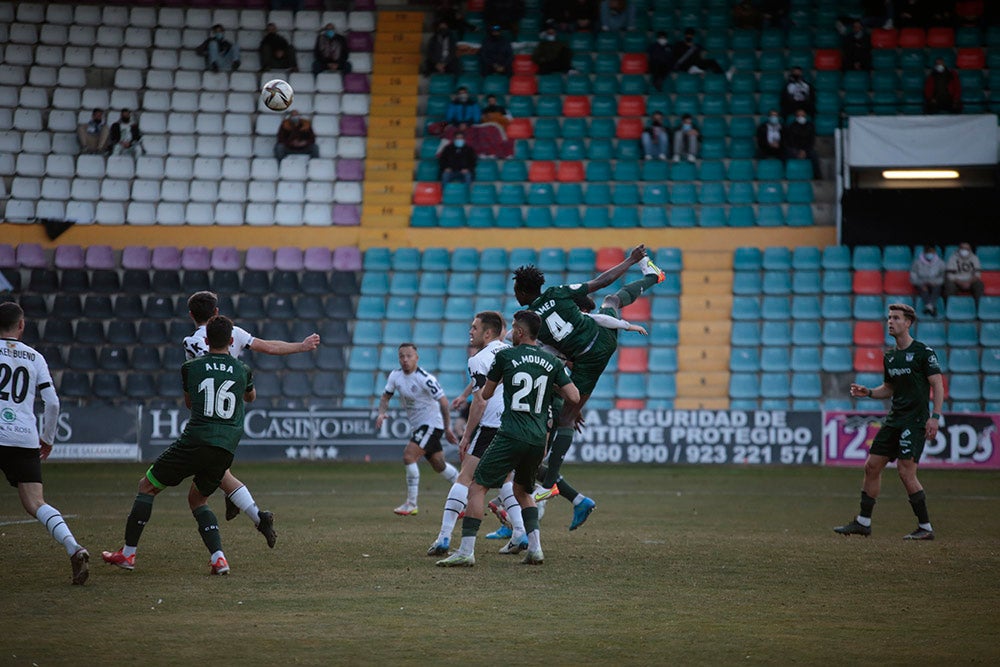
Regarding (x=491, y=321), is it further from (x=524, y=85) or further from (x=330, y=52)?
(x=330, y=52)

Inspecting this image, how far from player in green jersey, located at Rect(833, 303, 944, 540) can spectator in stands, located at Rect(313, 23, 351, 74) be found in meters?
22.1

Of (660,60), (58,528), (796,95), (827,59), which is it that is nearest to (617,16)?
(660,60)

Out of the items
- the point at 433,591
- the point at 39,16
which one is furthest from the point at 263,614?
the point at 39,16

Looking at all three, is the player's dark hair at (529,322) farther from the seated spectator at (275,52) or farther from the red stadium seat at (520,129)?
the seated spectator at (275,52)

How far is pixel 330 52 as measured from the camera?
3238 cm

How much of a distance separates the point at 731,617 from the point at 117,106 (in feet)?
90.2

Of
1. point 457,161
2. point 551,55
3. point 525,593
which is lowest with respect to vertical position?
point 525,593

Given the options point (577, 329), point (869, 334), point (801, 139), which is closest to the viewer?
point (577, 329)

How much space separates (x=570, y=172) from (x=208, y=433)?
21587mm

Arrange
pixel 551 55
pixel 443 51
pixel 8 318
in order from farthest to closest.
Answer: pixel 443 51, pixel 551 55, pixel 8 318

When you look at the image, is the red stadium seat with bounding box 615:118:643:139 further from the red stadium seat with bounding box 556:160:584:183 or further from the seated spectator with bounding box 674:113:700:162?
the red stadium seat with bounding box 556:160:584:183

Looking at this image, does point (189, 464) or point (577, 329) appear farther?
point (577, 329)

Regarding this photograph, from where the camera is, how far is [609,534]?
13.1 m

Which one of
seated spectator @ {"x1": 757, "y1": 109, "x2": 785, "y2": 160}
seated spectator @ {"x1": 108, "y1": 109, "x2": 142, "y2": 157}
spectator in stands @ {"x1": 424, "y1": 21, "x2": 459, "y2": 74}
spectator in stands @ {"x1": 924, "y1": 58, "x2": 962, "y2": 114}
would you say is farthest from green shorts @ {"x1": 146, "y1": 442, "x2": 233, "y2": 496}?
spectator in stands @ {"x1": 424, "y1": 21, "x2": 459, "y2": 74}
